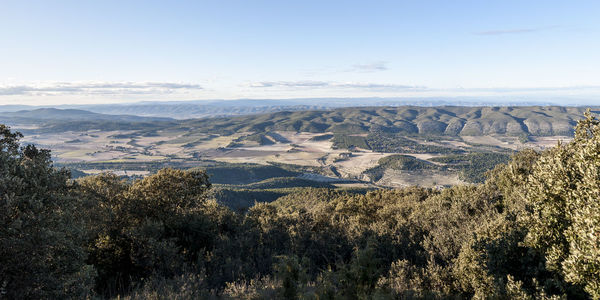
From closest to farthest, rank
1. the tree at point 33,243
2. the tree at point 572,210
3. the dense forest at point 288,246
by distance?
the tree at point 33,243, the dense forest at point 288,246, the tree at point 572,210

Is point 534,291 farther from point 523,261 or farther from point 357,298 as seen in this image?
point 357,298

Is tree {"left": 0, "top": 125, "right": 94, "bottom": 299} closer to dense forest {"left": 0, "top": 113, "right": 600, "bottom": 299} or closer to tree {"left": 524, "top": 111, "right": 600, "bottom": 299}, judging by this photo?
dense forest {"left": 0, "top": 113, "right": 600, "bottom": 299}

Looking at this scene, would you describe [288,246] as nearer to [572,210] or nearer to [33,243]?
[33,243]

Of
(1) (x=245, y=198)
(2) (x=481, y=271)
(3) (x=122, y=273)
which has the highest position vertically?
(2) (x=481, y=271)

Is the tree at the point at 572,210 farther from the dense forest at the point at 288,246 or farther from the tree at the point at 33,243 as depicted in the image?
the tree at the point at 33,243

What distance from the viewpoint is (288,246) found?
21906 millimetres

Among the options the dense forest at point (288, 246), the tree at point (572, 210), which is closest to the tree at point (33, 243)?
the dense forest at point (288, 246)

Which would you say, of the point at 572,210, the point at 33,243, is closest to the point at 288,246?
the point at 33,243

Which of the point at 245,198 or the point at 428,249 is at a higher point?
the point at 428,249

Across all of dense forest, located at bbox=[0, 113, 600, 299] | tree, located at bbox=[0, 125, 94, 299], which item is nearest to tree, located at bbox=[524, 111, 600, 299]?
dense forest, located at bbox=[0, 113, 600, 299]

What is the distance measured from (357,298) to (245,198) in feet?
433

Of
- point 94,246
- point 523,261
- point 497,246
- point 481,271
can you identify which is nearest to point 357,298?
point 481,271

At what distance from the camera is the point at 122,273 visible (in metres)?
17.5

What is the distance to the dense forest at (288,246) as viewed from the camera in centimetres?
1060
